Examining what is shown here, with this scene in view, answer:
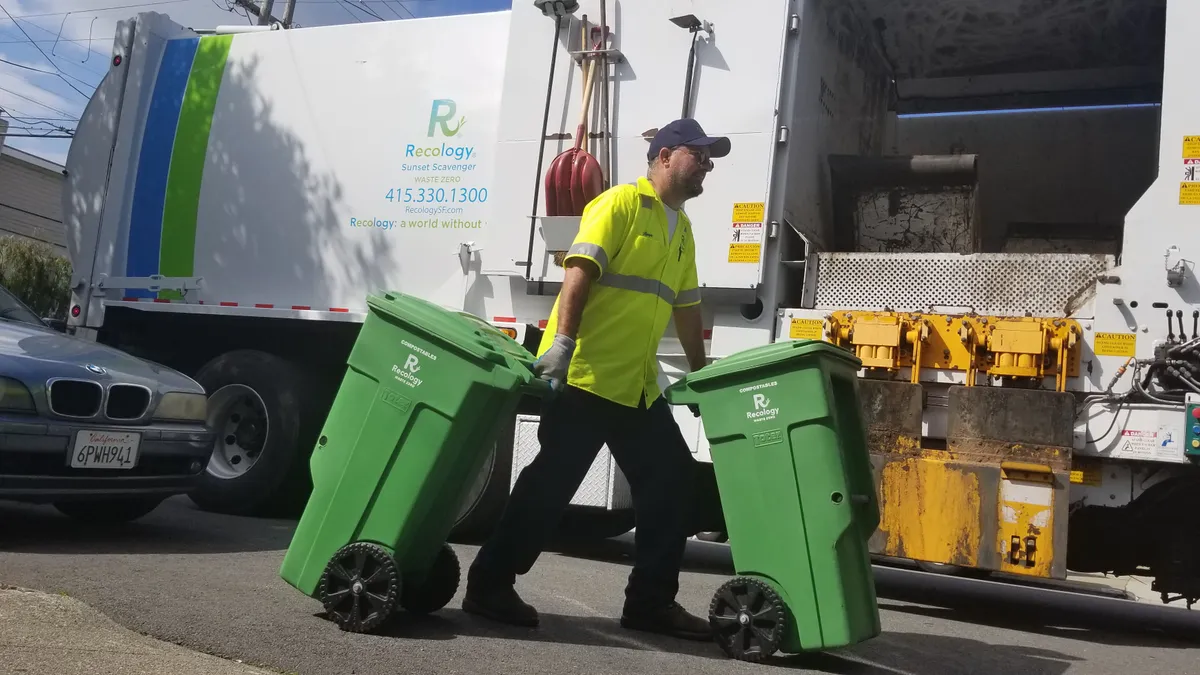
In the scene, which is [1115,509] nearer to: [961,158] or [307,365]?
[961,158]

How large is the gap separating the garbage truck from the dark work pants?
0.46 meters

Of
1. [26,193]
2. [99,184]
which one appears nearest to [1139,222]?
[99,184]

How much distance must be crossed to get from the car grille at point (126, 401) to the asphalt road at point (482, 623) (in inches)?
21.3

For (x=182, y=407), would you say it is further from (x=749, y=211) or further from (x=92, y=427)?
(x=749, y=211)

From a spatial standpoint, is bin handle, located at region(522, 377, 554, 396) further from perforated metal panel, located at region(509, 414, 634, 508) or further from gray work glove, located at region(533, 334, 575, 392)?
perforated metal panel, located at region(509, 414, 634, 508)

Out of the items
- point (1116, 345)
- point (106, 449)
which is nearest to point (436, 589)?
point (106, 449)

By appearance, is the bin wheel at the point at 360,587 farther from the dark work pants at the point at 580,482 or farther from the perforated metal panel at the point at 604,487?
the perforated metal panel at the point at 604,487

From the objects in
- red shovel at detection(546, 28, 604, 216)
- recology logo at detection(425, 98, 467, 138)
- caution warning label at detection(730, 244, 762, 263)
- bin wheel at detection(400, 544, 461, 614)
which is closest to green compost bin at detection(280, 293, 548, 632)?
bin wheel at detection(400, 544, 461, 614)

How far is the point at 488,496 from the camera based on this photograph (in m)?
5.90

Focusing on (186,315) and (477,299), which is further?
(186,315)

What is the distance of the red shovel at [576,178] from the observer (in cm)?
545

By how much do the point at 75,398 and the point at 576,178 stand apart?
241 cm

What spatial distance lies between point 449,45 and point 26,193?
2159 cm

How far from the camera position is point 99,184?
294 inches
